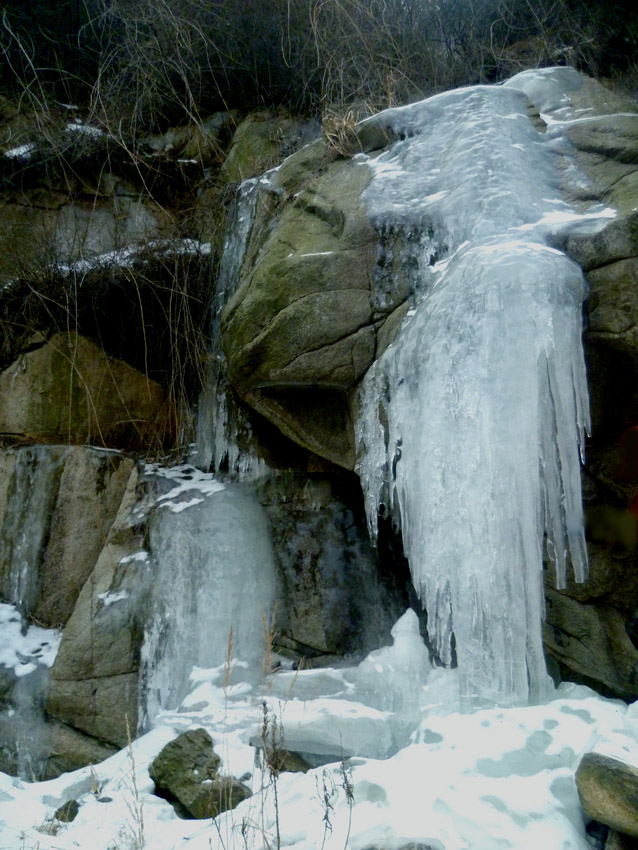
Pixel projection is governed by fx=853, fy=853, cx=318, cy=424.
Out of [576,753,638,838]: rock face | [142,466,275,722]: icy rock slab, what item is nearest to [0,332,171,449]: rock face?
[142,466,275,722]: icy rock slab

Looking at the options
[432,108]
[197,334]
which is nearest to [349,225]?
[432,108]

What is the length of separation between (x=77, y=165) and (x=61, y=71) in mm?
808

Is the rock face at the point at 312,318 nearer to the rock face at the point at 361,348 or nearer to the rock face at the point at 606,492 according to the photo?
the rock face at the point at 361,348

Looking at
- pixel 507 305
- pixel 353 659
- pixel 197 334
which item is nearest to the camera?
pixel 507 305

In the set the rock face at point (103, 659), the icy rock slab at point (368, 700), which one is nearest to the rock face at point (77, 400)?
the rock face at point (103, 659)

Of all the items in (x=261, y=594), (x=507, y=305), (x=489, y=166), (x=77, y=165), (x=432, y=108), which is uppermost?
(x=77, y=165)

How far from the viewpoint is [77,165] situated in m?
6.73

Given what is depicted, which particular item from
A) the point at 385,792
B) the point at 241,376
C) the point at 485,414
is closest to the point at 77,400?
the point at 241,376

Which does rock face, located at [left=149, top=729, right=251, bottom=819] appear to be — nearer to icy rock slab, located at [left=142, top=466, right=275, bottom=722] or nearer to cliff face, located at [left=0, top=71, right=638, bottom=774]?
cliff face, located at [left=0, top=71, right=638, bottom=774]

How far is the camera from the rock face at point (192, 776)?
3402mm

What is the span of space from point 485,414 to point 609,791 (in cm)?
154

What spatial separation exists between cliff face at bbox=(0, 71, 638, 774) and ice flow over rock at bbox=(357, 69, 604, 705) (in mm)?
172

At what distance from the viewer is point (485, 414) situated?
351cm

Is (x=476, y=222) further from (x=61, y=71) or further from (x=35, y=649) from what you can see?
(x=61, y=71)
